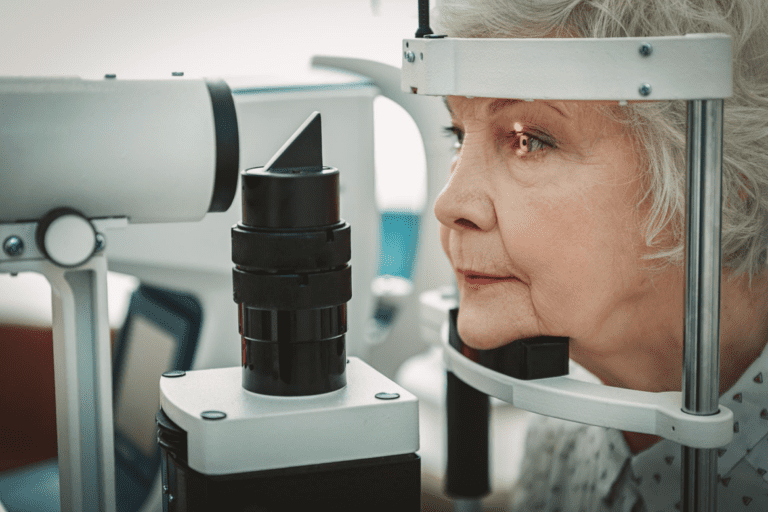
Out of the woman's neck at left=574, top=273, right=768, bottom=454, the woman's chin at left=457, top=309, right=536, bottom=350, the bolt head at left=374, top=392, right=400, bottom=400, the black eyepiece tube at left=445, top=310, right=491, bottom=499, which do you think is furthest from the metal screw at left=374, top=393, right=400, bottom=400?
the black eyepiece tube at left=445, top=310, right=491, bottom=499

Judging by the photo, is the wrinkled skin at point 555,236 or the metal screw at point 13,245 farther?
the wrinkled skin at point 555,236

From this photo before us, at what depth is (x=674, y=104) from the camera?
0.71 meters

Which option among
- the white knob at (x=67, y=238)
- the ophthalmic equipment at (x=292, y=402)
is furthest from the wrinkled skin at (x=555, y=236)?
the white knob at (x=67, y=238)

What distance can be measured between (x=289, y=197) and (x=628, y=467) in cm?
61

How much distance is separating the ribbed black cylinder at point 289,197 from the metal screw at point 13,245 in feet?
0.57

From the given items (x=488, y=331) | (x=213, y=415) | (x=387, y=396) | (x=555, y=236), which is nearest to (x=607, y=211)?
(x=555, y=236)

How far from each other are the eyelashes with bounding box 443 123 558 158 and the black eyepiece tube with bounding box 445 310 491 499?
1.38 feet

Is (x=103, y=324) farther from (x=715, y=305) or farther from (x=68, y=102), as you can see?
(x=715, y=305)

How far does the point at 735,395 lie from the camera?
2.77 ft

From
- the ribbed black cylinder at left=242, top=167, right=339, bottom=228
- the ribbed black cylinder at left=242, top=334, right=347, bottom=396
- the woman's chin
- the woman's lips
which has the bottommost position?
the woman's chin

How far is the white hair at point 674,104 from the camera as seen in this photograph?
68 cm

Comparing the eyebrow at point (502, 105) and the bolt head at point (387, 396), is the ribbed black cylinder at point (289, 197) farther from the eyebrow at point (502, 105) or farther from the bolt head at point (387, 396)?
the eyebrow at point (502, 105)

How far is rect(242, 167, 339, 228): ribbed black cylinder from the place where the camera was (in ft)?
1.87

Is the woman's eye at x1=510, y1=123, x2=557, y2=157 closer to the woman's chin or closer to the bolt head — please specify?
the woman's chin
